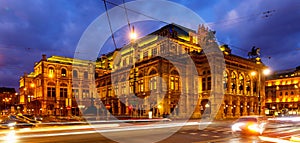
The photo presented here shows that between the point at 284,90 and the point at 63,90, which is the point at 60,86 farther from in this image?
the point at 284,90

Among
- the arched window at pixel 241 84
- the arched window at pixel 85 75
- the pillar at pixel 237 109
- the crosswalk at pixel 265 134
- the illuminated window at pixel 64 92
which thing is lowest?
the pillar at pixel 237 109

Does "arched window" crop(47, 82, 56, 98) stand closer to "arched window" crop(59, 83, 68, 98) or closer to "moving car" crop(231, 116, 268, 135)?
"arched window" crop(59, 83, 68, 98)

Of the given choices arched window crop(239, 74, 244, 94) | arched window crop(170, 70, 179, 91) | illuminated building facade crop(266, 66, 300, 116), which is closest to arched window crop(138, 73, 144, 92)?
arched window crop(170, 70, 179, 91)

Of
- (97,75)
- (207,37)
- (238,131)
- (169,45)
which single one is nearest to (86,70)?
(97,75)

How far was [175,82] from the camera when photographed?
180ft

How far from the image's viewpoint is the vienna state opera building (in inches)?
2074

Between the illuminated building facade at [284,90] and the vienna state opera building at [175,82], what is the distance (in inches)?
1614

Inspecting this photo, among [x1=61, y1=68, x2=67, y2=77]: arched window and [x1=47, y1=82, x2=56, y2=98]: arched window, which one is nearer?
[x1=47, y1=82, x2=56, y2=98]: arched window

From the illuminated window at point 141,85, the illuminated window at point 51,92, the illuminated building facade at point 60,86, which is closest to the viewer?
the illuminated window at point 141,85

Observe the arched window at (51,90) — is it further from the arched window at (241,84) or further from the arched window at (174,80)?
the arched window at (241,84)

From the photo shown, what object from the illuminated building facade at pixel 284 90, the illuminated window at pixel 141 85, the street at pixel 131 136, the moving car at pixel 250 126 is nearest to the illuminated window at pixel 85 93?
the illuminated window at pixel 141 85

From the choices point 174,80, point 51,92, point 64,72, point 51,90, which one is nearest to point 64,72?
point 64,72

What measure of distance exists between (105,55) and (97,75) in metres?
10.6

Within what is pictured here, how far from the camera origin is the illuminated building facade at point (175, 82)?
173ft
